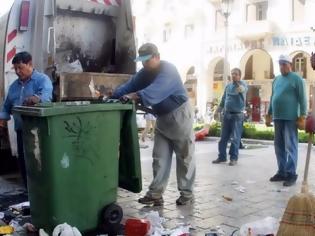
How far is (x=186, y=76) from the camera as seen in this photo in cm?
3111

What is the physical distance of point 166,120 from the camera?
490 centimetres

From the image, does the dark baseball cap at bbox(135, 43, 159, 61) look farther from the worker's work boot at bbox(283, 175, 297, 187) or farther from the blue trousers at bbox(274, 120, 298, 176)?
the worker's work boot at bbox(283, 175, 297, 187)

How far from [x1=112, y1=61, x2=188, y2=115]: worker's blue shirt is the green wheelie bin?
440 millimetres

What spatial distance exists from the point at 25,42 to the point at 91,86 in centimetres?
98

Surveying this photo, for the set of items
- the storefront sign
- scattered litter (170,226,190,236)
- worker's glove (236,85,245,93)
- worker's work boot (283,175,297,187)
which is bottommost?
worker's work boot (283,175,297,187)

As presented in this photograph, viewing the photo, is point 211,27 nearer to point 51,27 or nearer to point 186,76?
point 186,76

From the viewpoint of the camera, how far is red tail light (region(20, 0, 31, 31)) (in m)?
5.98

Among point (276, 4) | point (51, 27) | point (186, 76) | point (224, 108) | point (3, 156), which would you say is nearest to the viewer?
point (51, 27)

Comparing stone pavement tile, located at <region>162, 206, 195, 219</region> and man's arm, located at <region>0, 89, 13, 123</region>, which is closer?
stone pavement tile, located at <region>162, 206, 195, 219</region>

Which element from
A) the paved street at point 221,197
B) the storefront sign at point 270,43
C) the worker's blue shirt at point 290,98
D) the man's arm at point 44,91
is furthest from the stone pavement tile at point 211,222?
the storefront sign at point 270,43

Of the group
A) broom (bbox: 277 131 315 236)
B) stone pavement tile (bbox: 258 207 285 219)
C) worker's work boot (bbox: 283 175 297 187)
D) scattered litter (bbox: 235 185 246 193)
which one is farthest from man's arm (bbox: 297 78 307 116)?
broom (bbox: 277 131 315 236)

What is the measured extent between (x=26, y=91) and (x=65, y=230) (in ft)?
6.01

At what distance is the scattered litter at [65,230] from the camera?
3471 mm

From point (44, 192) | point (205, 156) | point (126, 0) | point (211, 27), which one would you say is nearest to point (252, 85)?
point (211, 27)
